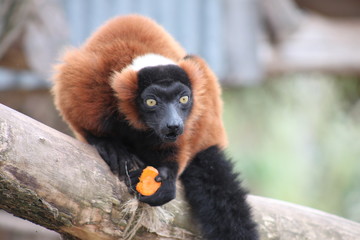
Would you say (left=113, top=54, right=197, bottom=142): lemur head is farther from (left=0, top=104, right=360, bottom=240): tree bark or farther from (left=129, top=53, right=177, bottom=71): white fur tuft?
(left=0, top=104, right=360, bottom=240): tree bark

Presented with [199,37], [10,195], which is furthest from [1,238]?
[10,195]

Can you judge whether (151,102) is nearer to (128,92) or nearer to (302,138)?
(128,92)

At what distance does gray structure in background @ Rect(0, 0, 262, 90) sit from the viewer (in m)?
7.31

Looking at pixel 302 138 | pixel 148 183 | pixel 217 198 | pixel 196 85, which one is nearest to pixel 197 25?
pixel 196 85

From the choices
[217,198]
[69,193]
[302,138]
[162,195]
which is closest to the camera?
[69,193]

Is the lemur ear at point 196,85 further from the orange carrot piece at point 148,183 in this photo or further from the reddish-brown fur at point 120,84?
the orange carrot piece at point 148,183

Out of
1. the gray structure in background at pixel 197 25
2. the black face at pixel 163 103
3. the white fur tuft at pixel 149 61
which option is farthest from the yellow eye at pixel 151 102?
the gray structure in background at pixel 197 25

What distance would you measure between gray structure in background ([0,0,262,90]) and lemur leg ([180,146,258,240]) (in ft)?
12.4

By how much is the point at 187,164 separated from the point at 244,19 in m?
4.34

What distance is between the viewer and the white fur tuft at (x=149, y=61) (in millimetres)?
3594

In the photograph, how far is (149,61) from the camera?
363 cm

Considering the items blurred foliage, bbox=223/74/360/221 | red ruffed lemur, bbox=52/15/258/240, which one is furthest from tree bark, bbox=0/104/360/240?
blurred foliage, bbox=223/74/360/221

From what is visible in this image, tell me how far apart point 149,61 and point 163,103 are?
1.02 ft

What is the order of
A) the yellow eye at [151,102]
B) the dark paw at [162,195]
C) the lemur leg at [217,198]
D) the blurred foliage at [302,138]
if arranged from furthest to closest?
the blurred foliage at [302,138] < the yellow eye at [151,102] < the lemur leg at [217,198] < the dark paw at [162,195]
